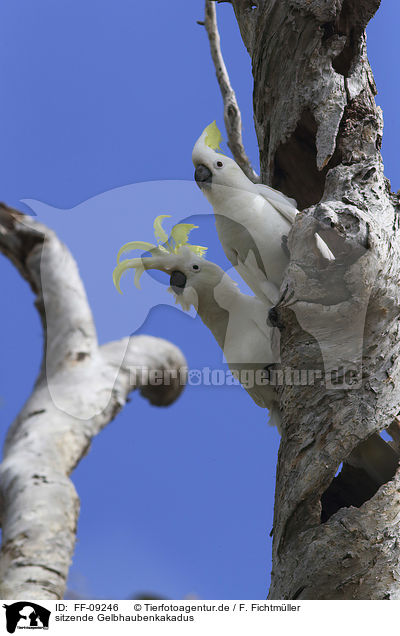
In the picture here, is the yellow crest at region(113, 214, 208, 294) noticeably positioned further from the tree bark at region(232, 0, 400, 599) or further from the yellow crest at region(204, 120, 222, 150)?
the tree bark at region(232, 0, 400, 599)

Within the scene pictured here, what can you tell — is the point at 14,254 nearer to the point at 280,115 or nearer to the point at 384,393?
the point at 280,115

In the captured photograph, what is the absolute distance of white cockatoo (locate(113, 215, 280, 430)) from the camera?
271 cm

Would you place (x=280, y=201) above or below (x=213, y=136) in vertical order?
below

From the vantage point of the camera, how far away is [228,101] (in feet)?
14.2

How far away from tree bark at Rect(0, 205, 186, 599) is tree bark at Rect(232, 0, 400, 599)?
2.20 feet

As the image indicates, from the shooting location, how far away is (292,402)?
2252 millimetres
